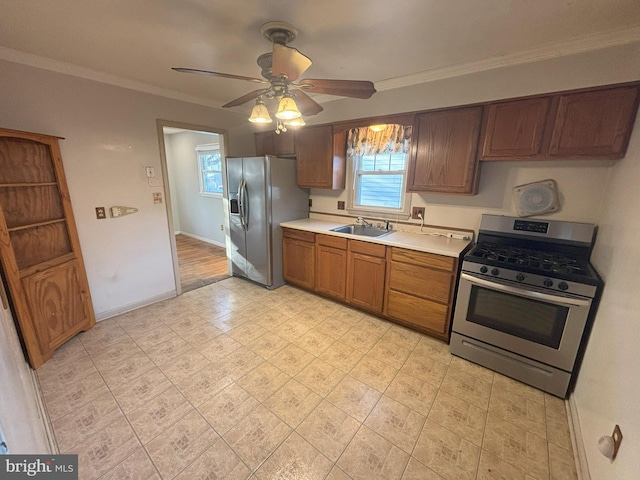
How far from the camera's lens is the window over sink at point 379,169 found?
2.90 meters

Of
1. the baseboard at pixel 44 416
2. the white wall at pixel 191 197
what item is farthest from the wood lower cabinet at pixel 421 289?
the white wall at pixel 191 197

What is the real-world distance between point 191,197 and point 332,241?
4.36m

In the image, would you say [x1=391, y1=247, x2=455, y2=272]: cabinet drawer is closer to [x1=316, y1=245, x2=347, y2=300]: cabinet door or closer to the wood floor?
[x1=316, y1=245, x2=347, y2=300]: cabinet door

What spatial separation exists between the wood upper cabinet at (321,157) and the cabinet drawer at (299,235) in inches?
24.8

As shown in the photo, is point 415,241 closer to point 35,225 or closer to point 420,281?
point 420,281

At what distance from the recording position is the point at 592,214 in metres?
2.06

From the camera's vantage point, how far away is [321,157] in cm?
325

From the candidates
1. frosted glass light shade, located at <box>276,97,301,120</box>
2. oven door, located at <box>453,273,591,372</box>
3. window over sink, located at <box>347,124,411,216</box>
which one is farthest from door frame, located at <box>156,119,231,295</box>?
oven door, located at <box>453,273,591,372</box>

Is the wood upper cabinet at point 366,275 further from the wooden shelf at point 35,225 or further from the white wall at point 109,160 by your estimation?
the wooden shelf at point 35,225

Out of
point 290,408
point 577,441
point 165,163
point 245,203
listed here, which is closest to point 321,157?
point 245,203

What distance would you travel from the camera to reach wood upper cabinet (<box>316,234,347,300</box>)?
2992 mm

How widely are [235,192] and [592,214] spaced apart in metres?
3.63

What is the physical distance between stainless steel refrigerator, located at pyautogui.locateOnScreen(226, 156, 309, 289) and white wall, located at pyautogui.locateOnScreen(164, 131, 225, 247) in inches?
76.3

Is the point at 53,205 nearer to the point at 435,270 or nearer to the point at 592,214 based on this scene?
the point at 435,270
